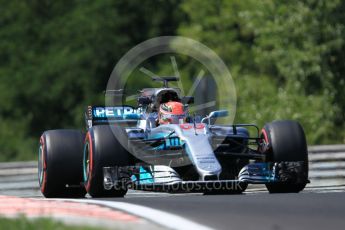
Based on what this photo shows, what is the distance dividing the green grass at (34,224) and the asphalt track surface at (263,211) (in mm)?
1228

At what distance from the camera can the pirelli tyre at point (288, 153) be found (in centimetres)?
1683

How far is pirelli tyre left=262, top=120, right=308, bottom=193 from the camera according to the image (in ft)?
55.2

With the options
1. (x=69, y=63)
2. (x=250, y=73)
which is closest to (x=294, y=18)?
(x=250, y=73)

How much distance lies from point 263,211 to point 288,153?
4870 millimetres

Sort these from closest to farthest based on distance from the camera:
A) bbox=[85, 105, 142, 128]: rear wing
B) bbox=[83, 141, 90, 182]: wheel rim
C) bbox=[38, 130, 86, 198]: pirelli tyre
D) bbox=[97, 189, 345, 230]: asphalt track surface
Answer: bbox=[97, 189, 345, 230]: asphalt track surface < bbox=[83, 141, 90, 182]: wheel rim < bbox=[38, 130, 86, 198]: pirelli tyre < bbox=[85, 105, 142, 128]: rear wing

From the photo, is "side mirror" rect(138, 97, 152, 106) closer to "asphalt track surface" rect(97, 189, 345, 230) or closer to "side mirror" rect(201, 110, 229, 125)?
"side mirror" rect(201, 110, 229, 125)

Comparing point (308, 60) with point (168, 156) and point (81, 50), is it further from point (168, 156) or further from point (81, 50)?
point (168, 156)

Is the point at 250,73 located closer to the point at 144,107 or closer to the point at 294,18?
the point at 294,18

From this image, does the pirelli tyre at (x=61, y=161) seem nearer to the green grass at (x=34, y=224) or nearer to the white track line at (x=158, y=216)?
the white track line at (x=158, y=216)

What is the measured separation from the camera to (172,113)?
1758cm

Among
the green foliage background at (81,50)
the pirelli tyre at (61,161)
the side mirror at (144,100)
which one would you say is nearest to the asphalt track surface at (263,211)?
the pirelli tyre at (61,161)

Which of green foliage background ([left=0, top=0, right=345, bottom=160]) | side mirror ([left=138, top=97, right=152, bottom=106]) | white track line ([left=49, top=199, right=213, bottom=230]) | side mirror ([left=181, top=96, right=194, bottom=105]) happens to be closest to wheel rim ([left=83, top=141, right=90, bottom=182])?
side mirror ([left=138, top=97, right=152, bottom=106])

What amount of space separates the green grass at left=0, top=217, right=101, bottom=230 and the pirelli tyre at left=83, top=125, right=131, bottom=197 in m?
5.32

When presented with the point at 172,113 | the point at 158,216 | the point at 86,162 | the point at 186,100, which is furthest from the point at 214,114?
the point at 158,216
